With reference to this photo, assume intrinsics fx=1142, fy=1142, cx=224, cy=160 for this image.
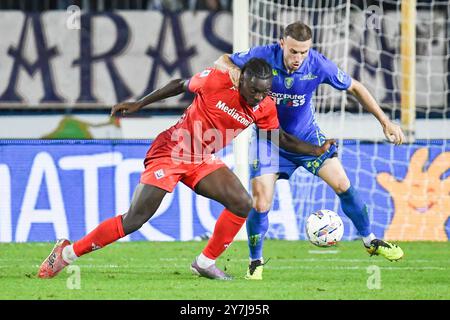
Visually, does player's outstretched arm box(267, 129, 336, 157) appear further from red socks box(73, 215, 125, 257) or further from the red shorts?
red socks box(73, 215, 125, 257)

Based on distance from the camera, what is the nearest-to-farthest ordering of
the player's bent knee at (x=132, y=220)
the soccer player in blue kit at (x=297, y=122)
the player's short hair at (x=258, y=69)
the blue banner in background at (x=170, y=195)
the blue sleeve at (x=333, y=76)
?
the player's short hair at (x=258, y=69)
the player's bent knee at (x=132, y=220)
the soccer player in blue kit at (x=297, y=122)
the blue sleeve at (x=333, y=76)
the blue banner in background at (x=170, y=195)

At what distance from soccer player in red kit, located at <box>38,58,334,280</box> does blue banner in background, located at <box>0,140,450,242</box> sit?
12.4 feet

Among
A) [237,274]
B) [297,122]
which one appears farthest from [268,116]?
[237,274]

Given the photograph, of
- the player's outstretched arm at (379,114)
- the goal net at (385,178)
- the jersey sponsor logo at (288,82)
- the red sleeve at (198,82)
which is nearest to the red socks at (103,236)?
the red sleeve at (198,82)

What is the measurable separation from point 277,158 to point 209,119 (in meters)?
1.06

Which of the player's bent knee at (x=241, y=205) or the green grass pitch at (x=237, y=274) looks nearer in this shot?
the green grass pitch at (x=237, y=274)

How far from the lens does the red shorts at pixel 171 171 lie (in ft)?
27.3

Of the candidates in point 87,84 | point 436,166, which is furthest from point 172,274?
point 87,84

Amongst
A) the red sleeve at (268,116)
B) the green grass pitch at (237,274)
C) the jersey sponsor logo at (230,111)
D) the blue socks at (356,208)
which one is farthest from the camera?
the blue socks at (356,208)

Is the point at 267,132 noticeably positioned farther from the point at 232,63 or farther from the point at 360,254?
the point at 360,254

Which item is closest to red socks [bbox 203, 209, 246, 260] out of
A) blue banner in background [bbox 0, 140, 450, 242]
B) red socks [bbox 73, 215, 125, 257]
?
red socks [bbox 73, 215, 125, 257]

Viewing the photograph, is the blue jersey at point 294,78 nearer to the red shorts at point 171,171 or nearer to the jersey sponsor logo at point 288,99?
the jersey sponsor logo at point 288,99

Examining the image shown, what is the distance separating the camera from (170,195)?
40.8 ft

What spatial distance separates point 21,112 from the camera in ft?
57.2
